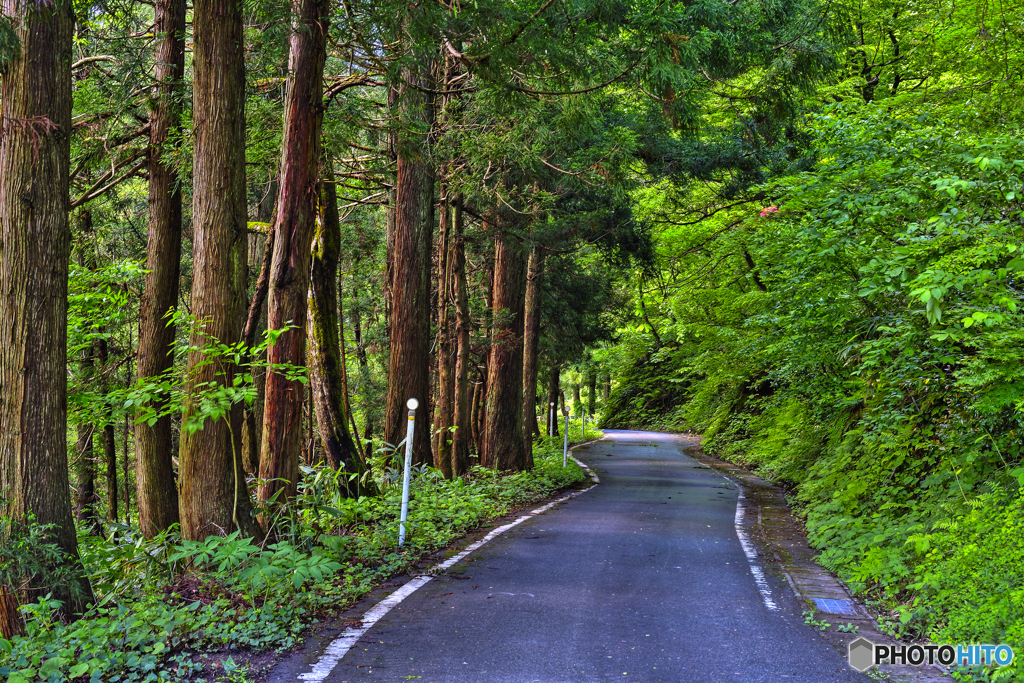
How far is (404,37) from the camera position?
8.91 m

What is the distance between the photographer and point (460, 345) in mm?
15164

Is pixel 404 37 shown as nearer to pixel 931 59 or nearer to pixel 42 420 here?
pixel 42 420

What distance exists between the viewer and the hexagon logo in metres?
5.19

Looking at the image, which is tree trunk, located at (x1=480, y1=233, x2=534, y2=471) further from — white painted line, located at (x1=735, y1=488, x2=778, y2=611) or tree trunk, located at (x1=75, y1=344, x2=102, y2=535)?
tree trunk, located at (x1=75, y1=344, x2=102, y2=535)

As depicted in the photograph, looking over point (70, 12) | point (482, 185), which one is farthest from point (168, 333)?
point (482, 185)

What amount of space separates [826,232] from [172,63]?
8449 mm

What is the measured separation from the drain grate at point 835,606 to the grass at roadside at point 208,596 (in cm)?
407

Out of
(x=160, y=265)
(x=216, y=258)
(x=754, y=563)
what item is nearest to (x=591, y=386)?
(x=754, y=563)

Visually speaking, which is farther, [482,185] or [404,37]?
[482,185]

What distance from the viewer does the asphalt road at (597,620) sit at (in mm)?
4902

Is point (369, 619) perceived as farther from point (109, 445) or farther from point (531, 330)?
point (531, 330)

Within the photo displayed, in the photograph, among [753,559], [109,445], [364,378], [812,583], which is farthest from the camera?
[364,378]

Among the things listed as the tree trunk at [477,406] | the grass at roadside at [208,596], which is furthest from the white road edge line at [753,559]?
the tree trunk at [477,406]
